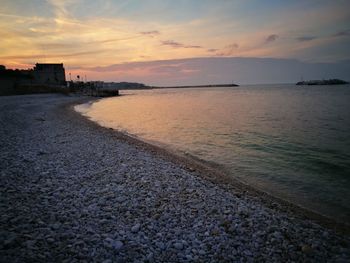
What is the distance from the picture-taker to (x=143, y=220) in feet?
20.0

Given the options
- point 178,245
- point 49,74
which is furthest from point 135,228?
point 49,74

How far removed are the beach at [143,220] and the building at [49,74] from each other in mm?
99589

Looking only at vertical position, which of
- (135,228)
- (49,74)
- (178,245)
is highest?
(49,74)

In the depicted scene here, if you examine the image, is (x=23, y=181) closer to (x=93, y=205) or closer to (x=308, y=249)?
(x=93, y=205)

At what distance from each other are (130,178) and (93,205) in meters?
2.54

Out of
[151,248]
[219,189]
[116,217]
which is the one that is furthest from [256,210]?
[116,217]

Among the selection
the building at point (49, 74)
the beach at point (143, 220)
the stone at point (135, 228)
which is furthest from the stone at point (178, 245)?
the building at point (49, 74)

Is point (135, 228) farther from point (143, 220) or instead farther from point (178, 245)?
point (178, 245)

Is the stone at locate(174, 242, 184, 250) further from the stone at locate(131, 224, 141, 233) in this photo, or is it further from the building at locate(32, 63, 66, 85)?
the building at locate(32, 63, 66, 85)

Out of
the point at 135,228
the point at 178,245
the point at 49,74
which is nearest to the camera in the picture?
the point at 178,245

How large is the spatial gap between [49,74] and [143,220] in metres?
109

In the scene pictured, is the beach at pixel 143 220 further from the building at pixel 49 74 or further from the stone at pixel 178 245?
the building at pixel 49 74

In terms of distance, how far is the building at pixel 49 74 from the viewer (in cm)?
9300

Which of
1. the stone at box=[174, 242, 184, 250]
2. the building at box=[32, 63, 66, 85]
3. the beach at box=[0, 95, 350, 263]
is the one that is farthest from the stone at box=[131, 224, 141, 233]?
the building at box=[32, 63, 66, 85]
